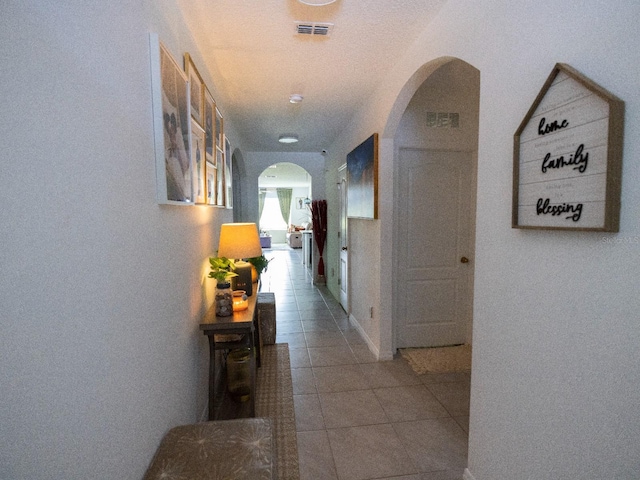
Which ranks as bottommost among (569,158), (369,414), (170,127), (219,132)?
(369,414)

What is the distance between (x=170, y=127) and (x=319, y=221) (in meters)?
4.99

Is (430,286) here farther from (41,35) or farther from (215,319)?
(41,35)

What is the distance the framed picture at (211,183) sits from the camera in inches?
90.8

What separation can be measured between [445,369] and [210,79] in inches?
126

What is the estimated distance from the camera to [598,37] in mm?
963

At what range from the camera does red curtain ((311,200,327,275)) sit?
6.37m

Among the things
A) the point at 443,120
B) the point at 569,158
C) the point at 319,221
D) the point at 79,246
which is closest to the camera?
the point at 79,246

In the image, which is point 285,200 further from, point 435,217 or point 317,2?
point 317,2

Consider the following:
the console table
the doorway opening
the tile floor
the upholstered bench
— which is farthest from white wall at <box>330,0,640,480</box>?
the doorway opening

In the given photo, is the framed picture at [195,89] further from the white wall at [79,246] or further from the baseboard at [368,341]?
the baseboard at [368,341]

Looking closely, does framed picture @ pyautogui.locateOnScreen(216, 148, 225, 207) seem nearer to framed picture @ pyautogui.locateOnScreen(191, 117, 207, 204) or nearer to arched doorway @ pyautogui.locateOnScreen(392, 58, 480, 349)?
framed picture @ pyautogui.locateOnScreen(191, 117, 207, 204)

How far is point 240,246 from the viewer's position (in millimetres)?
2465

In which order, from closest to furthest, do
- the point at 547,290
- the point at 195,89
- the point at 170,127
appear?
1. the point at 547,290
2. the point at 170,127
3. the point at 195,89

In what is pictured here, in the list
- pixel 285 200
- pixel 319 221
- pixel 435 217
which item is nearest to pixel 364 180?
pixel 435 217
